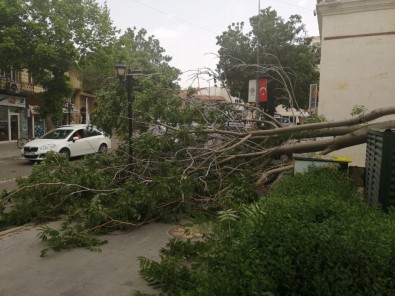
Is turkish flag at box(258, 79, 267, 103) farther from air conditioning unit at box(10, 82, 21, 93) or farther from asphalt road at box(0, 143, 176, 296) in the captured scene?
air conditioning unit at box(10, 82, 21, 93)

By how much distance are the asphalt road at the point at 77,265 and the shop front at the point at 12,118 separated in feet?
61.8

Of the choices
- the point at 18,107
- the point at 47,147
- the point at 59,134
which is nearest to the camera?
the point at 47,147

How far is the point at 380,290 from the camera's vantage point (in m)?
1.97

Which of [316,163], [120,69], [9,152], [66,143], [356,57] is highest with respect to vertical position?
[356,57]

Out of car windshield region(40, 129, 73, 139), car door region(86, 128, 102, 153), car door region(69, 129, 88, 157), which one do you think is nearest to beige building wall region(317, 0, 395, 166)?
car door region(69, 129, 88, 157)

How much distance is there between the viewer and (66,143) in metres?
13.9

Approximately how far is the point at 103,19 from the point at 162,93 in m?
12.9

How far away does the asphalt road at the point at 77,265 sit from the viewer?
12.5ft

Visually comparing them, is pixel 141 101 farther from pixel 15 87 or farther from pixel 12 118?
pixel 12 118

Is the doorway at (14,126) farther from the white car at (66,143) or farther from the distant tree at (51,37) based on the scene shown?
the white car at (66,143)

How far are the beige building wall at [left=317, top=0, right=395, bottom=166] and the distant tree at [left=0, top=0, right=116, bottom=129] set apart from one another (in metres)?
12.8

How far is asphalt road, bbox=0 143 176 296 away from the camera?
3.80 m

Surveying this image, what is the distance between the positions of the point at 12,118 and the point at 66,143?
37.7 ft

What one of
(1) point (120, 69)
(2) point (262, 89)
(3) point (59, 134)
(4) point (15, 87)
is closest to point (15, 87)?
(4) point (15, 87)
